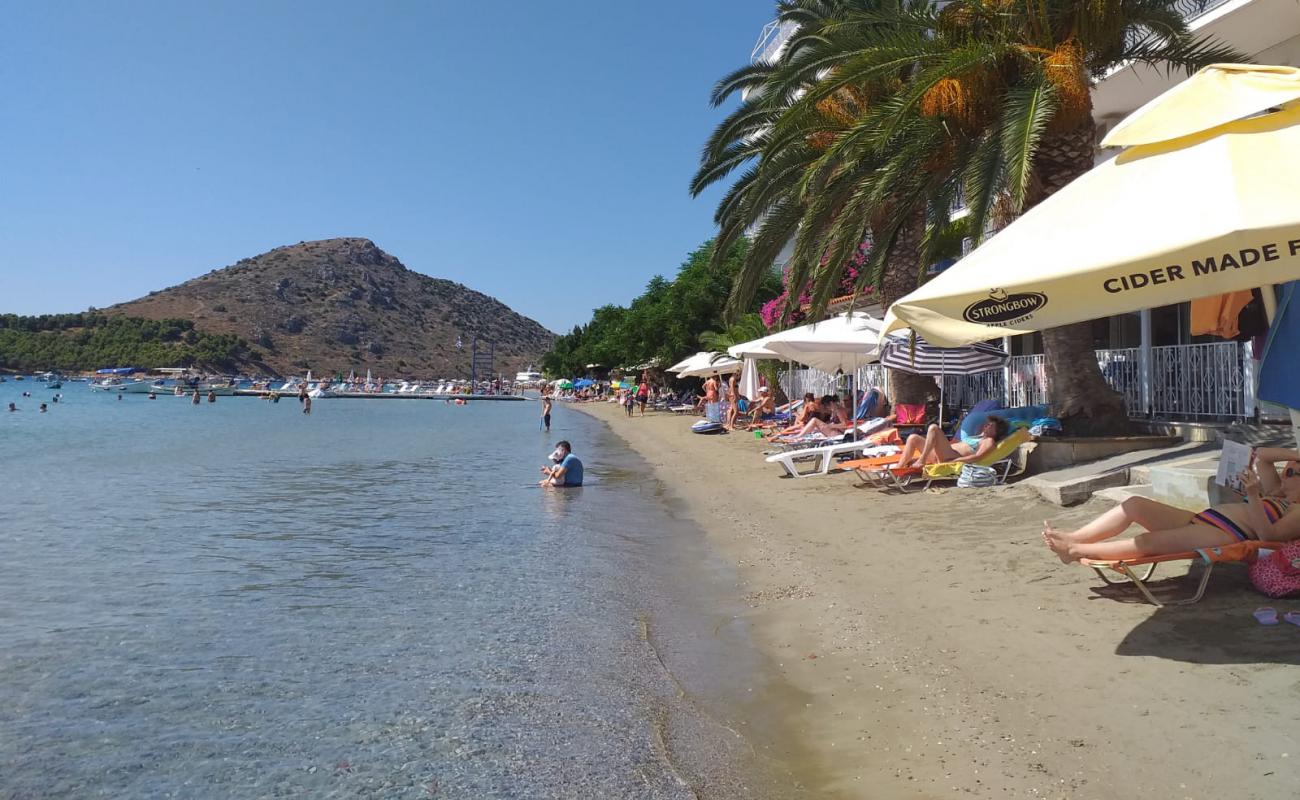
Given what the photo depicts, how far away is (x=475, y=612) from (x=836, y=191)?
7.58 m

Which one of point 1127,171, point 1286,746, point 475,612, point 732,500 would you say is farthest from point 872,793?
point 732,500

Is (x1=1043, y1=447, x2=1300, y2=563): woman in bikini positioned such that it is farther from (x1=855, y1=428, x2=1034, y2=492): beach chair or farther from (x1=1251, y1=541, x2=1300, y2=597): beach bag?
(x1=855, y1=428, x2=1034, y2=492): beach chair

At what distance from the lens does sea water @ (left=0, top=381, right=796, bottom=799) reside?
4102mm

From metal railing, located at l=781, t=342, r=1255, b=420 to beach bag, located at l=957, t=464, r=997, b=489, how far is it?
3022 mm

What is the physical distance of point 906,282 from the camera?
15.7m

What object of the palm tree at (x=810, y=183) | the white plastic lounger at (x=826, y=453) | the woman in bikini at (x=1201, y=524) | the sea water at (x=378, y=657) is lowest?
the sea water at (x=378, y=657)

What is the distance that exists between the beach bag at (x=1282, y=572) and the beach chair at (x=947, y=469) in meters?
5.05

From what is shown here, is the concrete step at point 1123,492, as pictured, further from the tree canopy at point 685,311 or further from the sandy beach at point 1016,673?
the tree canopy at point 685,311

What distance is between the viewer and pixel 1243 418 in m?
10.3

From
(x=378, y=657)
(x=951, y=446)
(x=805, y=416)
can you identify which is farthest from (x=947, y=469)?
(x=805, y=416)

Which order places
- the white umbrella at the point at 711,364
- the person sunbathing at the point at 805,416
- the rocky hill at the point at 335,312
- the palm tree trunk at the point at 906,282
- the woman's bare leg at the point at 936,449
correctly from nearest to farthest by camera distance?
1. the woman's bare leg at the point at 936,449
2. the palm tree trunk at the point at 906,282
3. the person sunbathing at the point at 805,416
4. the white umbrella at the point at 711,364
5. the rocky hill at the point at 335,312

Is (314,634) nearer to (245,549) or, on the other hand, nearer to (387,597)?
(387,597)

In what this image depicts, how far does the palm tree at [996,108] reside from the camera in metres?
9.68

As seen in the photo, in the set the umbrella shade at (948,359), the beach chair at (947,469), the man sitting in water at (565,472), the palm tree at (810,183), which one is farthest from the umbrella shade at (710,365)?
the beach chair at (947,469)
